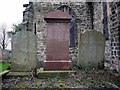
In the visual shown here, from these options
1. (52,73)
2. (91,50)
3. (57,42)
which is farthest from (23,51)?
(91,50)

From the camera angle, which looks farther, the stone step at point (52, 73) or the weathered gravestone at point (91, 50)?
the weathered gravestone at point (91, 50)

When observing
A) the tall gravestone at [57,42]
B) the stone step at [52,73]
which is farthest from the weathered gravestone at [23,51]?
the stone step at [52,73]

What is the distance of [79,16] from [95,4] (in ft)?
4.54

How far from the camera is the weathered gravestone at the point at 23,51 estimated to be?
7848 millimetres

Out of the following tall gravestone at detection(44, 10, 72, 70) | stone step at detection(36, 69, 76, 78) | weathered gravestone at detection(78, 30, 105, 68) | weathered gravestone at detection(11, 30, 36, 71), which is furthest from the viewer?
weathered gravestone at detection(78, 30, 105, 68)

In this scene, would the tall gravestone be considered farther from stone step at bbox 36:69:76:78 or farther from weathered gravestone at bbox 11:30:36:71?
weathered gravestone at bbox 11:30:36:71

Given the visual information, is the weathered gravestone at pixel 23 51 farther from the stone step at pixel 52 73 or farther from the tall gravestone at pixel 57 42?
the stone step at pixel 52 73

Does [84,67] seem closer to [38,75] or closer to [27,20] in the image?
[38,75]

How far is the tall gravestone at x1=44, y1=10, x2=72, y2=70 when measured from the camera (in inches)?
283

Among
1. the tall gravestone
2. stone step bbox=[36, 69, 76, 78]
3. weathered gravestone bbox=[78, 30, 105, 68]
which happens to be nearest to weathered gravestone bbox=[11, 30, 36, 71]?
the tall gravestone

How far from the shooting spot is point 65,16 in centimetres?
734

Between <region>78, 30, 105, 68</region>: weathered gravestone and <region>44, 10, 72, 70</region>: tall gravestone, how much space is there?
135 cm

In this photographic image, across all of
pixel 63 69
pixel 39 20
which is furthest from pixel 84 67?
pixel 39 20

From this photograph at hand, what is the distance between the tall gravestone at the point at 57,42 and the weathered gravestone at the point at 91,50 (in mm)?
1351
